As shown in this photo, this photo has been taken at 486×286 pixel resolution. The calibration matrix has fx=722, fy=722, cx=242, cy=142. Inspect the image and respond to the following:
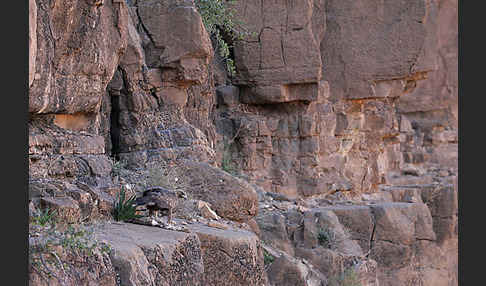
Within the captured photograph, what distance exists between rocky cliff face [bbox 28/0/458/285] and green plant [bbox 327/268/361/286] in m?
0.03

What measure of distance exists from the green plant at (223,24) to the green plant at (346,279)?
3.79 m

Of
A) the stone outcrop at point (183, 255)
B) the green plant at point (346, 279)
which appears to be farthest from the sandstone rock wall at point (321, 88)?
the stone outcrop at point (183, 255)

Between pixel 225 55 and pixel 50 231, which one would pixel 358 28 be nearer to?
pixel 225 55

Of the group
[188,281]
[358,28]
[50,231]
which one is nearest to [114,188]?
[188,281]

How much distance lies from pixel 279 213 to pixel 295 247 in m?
0.57

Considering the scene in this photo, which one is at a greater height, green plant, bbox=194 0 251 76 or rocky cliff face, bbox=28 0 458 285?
green plant, bbox=194 0 251 76

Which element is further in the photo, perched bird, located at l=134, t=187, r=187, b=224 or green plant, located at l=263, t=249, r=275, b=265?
green plant, located at l=263, t=249, r=275, b=265

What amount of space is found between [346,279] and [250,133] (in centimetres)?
361

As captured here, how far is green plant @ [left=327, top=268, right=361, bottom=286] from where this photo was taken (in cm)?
834

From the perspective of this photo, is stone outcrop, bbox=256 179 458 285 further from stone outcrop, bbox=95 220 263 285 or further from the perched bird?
the perched bird

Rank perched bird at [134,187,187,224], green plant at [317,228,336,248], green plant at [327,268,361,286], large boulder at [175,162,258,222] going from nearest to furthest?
1. perched bird at [134,187,187,224]
2. large boulder at [175,162,258,222]
3. green plant at [327,268,361,286]
4. green plant at [317,228,336,248]

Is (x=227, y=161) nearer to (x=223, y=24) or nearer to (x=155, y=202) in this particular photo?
(x=223, y=24)

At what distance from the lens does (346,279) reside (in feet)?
27.6

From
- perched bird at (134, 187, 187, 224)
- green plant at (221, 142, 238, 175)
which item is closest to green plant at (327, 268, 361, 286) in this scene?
green plant at (221, 142, 238, 175)
